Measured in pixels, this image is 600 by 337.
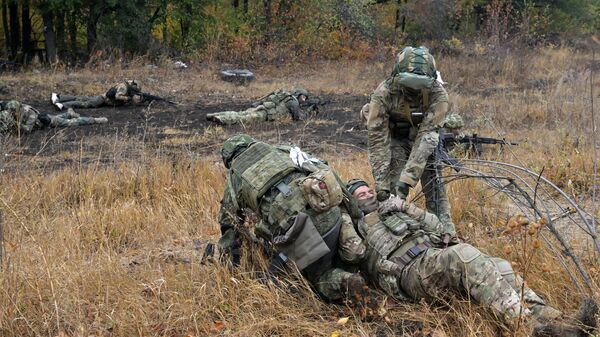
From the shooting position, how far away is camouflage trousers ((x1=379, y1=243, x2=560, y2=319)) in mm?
2787

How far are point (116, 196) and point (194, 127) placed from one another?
4.39 m

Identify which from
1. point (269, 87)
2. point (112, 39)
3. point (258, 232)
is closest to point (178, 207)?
point (258, 232)

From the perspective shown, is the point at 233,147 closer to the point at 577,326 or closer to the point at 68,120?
the point at 577,326

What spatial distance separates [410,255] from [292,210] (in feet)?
2.14

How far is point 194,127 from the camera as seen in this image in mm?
10047

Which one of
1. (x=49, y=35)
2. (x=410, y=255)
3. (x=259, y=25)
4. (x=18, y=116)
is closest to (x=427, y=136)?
(x=410, y=255)

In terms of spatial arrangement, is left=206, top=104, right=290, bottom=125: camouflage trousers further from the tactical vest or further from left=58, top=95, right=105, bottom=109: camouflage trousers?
the tactical vest

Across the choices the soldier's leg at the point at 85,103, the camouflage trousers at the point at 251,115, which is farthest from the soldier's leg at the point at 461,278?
the soldier's leg at the point at 85,103

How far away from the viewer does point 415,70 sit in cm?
417

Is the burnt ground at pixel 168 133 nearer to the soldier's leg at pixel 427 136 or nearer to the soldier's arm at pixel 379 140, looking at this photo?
the soldier's arm at pixel 379 140

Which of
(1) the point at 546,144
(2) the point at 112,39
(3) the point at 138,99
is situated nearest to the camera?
(1) the point at 546,144

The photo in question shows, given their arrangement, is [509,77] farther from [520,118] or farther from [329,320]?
[329,320]

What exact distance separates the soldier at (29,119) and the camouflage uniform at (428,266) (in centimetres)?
625

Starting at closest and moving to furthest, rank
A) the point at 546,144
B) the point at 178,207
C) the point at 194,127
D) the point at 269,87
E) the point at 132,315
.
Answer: the point at 132,315
the point at 178,207
the point at 546,144
the point at 194,127
the point at 269,87
